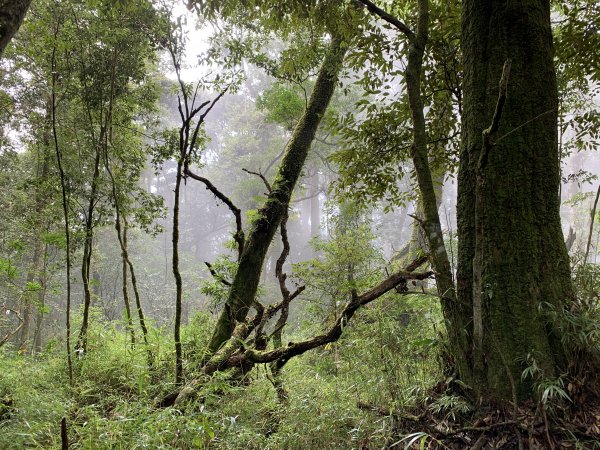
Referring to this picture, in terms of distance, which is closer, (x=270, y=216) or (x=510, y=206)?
(x=510, y=206)

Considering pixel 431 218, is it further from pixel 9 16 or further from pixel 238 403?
pixel 9 16

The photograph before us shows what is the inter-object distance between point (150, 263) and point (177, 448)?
1104 inches

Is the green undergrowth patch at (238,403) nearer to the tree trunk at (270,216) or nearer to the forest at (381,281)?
the forest at (381,281)

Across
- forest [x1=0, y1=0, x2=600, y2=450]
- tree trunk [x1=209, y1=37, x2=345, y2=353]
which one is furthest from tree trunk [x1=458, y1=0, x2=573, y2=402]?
tree trunk [x1=209, y1=37, x2=345, y2=353]

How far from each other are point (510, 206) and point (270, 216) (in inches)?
137

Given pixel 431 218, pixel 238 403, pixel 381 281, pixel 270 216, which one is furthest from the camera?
pixel 270 216

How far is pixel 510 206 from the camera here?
255 cm

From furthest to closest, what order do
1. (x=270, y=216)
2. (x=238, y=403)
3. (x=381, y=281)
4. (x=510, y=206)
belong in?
(x=270, y=216) < (x=381, y=281) < (x=238, y=403) < (x=510, y=206)

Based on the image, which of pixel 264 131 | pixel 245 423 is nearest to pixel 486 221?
pixel 245 423

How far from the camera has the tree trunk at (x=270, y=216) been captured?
4965 millimetres

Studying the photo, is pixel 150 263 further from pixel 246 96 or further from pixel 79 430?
pixel 79 430

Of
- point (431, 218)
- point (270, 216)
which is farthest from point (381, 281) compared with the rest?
point (270, 216)

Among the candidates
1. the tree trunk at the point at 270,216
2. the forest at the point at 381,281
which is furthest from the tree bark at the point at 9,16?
the tree trunk at the point at 270,216

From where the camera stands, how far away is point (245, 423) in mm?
3207
